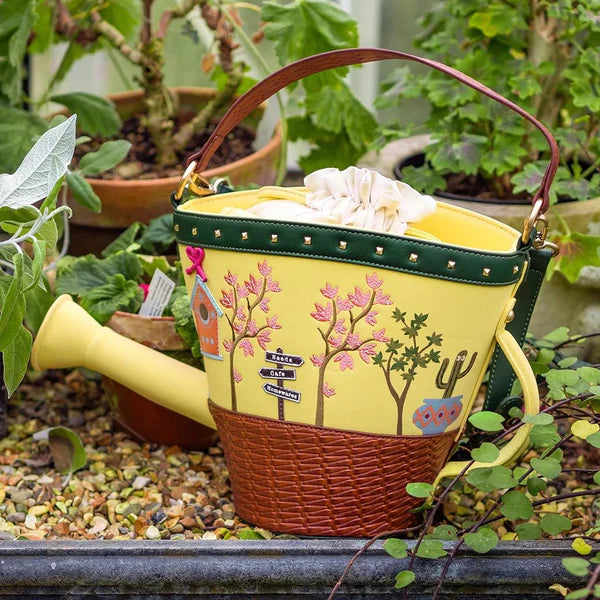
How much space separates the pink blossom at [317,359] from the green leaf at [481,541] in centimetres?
25

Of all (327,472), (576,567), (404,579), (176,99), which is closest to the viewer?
(576,567)

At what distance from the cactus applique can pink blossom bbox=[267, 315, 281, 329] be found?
0.62ft

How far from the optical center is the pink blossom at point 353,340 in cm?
97

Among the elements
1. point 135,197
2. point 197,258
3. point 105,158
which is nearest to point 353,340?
point 197,258

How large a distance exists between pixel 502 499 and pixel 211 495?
426 mm

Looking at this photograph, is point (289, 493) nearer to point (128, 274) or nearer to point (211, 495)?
point (211, 495)

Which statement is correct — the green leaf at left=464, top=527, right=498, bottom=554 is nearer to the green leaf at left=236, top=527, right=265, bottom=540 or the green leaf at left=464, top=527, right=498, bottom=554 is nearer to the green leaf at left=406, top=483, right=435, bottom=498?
the green leaf at left=406, top=483, right=435, bottom=498

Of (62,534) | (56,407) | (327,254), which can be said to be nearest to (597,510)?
(327,254)

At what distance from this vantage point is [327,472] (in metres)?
1.05

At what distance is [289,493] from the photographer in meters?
1.08

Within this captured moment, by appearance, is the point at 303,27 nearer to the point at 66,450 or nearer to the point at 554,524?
the point at 66,450

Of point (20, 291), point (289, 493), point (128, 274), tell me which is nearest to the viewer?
point (20, 291)

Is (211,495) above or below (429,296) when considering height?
below

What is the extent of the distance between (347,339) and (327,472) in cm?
18
